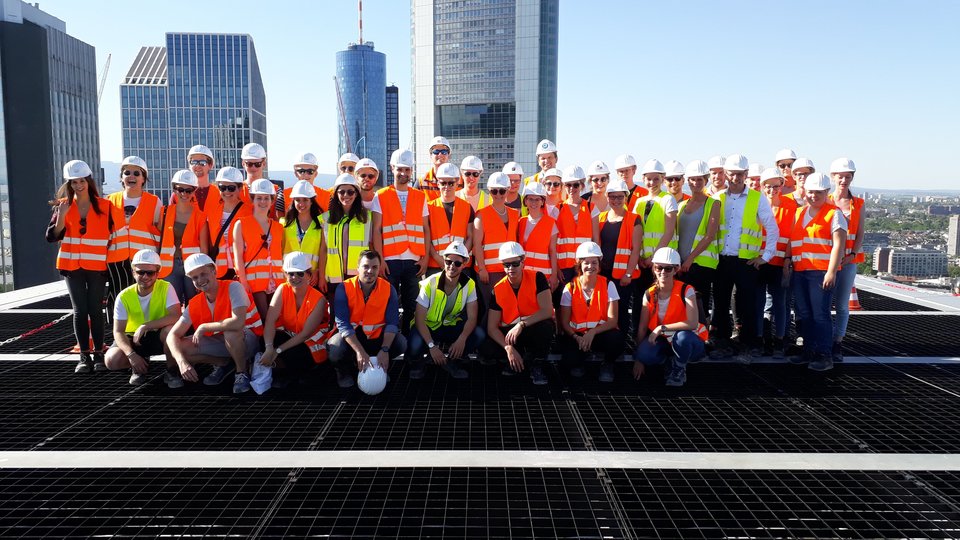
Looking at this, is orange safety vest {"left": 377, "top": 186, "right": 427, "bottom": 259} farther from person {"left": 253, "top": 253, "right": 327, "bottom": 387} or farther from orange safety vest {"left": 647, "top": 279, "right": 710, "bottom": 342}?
orange safety vest {"left": 647, "top": 279, "right": 710, "bottom": 342}

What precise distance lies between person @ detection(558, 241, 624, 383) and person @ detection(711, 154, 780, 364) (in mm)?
1401

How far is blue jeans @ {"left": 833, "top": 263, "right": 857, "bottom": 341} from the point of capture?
6.05 meters

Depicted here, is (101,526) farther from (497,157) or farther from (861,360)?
(497,157)

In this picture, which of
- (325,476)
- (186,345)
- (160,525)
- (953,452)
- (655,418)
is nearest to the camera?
(160,525)

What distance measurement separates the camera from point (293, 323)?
5.37 metres

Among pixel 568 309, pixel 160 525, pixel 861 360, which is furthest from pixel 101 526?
pixel 861 360

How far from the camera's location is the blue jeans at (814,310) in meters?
5.82

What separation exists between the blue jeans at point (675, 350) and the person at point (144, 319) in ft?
13.1

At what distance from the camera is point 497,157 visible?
347 ft

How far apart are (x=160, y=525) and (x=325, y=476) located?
2.86 ft

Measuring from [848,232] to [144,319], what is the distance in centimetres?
650

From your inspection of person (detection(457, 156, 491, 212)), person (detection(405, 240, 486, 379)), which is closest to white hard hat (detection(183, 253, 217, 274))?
person (detection(405, 240, 486, 379))

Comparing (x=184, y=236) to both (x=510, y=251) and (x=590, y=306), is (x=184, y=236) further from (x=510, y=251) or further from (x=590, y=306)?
(x=590, y=306)

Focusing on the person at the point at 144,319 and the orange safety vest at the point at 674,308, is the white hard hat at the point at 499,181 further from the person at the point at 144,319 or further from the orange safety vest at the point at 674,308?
the person at the point at 144,319
